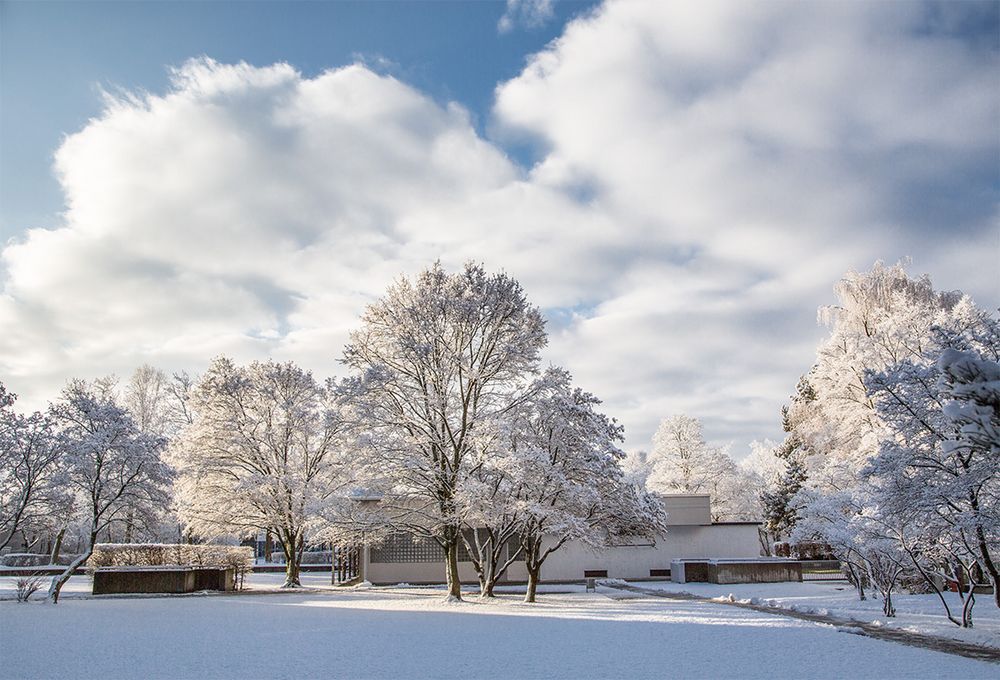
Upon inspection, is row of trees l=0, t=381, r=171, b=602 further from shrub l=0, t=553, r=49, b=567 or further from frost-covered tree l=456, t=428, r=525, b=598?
shrub l=0, t=553, r=49, b=567

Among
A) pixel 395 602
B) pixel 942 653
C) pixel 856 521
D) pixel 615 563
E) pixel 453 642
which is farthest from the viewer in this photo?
pixel 615 563

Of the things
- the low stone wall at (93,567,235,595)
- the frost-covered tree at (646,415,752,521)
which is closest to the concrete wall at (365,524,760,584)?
the frost-covered tree at (646,415,752,521)

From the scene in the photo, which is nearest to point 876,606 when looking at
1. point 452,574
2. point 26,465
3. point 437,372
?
point 452,574

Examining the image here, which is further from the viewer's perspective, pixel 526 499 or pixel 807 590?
pixel 807 590

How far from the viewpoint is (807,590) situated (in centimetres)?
2822

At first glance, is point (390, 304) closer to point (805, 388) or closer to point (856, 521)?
point (856, 521)

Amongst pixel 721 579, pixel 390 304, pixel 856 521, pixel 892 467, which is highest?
pixel 390 304

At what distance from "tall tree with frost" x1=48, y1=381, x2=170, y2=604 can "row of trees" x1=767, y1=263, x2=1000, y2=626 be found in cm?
2384

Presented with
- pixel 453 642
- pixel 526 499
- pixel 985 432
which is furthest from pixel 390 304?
pixel 985 432

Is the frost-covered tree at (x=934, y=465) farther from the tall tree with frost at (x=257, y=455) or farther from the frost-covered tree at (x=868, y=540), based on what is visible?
the tall tree with frost at (x=257, y=455)

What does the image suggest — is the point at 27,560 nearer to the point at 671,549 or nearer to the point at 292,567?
the point at 292,567

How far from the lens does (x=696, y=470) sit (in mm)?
54812

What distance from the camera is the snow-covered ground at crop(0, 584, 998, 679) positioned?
10.7 metres

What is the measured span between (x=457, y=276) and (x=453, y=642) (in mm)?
13549
